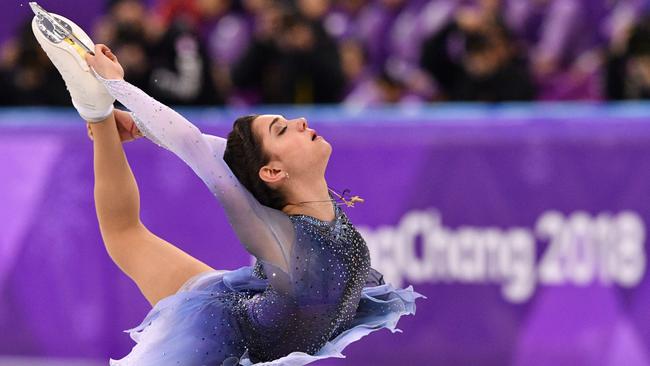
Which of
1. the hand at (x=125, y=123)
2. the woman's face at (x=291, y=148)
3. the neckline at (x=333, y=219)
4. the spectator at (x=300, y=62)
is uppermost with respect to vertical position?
the woman's face at (x=291, y=148)

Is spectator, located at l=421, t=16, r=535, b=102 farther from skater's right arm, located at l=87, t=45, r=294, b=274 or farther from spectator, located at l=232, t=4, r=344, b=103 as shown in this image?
skater's right arm, located at l=87, t=45, r=294, b=274

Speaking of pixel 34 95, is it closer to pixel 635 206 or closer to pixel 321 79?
pixel 321 79

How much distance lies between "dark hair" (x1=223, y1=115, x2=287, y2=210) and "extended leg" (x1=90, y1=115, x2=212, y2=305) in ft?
1.27

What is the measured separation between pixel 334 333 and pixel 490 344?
2.41m

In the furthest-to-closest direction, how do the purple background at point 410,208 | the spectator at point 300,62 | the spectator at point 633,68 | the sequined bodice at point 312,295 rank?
the spectator at point 300,62, the spectator at point 633,68, the purple background at point 410,208, the sequined bodice at point 312,295

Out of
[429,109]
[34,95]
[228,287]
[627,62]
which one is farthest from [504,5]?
[228,287]

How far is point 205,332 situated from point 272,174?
0.48m

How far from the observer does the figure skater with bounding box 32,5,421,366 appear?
348cm

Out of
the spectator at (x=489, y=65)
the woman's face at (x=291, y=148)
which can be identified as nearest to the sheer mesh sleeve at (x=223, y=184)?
the woman's face at (x=291, y=148)

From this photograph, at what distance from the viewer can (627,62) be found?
23.2ft

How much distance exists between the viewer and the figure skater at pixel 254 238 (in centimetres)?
348

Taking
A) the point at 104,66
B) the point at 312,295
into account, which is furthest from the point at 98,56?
the point at 312,295

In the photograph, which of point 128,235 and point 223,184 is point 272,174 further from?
point 128,235

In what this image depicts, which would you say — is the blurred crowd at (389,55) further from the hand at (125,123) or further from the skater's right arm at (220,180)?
the skater's right arm at (220,180)
